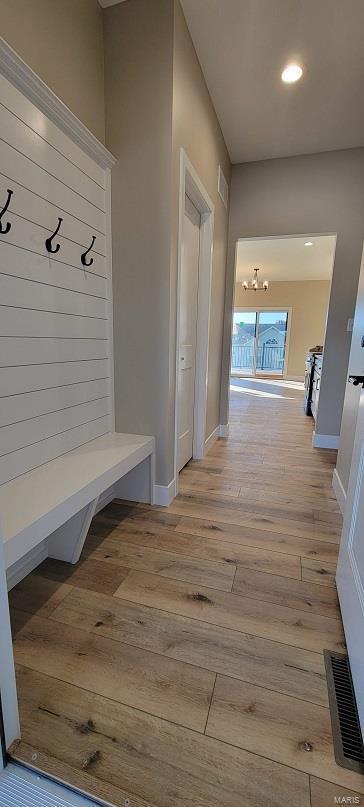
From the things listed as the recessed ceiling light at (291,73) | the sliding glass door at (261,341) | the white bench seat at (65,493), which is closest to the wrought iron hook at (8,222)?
the white bench seat at (65,493)

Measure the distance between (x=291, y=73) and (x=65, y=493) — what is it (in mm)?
2995

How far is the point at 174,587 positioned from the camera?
1.48 metres

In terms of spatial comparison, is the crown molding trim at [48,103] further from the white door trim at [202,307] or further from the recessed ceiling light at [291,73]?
the recessed ceiling light at [291,73]

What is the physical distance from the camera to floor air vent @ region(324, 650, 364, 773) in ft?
2.93

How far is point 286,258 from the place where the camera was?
6.87 meters

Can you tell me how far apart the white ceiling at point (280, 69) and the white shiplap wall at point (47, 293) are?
1139 millimetres

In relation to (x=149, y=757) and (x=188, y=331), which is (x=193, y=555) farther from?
(x=188, y=331)

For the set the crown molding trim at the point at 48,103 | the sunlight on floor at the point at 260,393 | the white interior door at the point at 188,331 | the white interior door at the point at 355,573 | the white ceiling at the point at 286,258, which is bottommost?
the sunlight on floor at the point at 260,393

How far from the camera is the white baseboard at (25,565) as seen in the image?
144cm

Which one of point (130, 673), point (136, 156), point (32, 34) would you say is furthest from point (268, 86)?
point (130, 673)

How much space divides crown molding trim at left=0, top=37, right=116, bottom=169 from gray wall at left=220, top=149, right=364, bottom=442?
196 centimetres

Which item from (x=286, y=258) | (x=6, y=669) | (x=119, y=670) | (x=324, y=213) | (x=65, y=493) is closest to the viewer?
(x=6, y=669)

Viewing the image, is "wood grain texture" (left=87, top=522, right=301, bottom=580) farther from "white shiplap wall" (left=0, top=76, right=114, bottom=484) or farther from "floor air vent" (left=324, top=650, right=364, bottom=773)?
"white shiplap wall" (left=0, top=76, right=114, bottom=484)

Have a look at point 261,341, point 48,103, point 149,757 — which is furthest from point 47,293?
point 261,341
